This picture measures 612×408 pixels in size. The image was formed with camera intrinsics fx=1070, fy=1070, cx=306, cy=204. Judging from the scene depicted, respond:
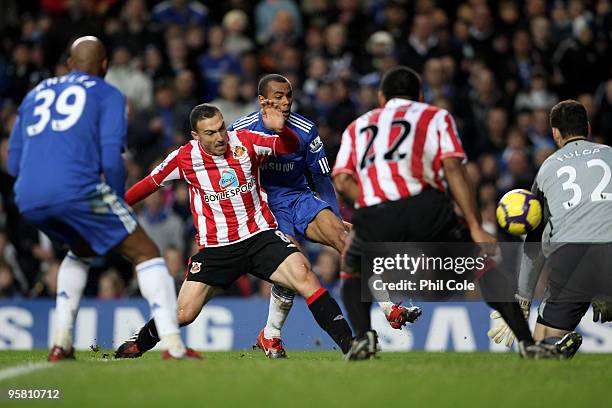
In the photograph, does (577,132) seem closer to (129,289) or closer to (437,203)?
(437,203)

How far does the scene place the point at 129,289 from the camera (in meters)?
14.2

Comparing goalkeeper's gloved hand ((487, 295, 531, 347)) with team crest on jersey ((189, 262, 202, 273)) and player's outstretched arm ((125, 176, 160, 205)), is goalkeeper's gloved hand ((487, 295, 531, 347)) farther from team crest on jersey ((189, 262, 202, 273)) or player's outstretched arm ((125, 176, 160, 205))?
player's outstretched arm ((125, 176, 160, 205))

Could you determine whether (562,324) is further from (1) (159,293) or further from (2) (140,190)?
(2) (140,190)

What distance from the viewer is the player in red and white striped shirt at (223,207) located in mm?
8578

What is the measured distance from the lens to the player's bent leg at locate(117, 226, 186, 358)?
23.8 ft

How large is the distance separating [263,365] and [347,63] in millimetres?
9198

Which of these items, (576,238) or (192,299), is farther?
(192,299)

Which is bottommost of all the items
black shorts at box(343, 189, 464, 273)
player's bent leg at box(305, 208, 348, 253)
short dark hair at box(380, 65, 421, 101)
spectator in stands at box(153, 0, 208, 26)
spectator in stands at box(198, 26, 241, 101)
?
player's bent leg at box(305, 208, 348, 253)

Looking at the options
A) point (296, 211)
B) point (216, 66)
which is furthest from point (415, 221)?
point (216, 66)

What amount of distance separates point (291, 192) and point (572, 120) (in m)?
2.79

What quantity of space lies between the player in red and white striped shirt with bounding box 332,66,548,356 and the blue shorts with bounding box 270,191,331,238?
2.17 metres

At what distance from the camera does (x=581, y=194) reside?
26.7 feet

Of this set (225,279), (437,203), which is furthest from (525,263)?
(225,279)

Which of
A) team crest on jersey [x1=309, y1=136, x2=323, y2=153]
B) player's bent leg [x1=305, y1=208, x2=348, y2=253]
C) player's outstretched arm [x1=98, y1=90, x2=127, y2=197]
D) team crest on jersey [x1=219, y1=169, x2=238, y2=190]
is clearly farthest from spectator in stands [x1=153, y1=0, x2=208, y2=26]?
player's outstretched arm [x1=98, y1=90, x2=127, y2=197]
